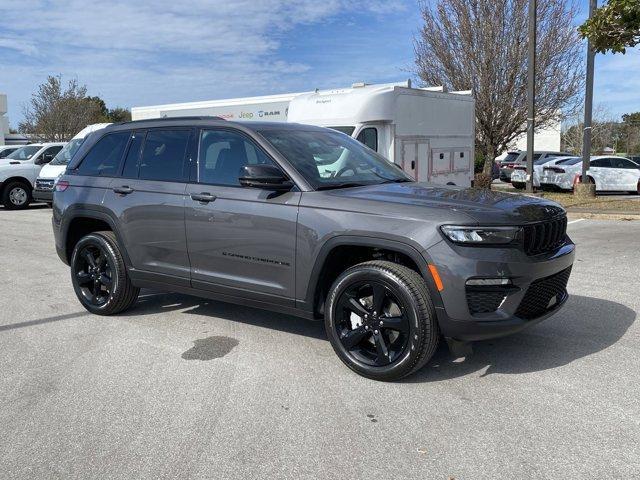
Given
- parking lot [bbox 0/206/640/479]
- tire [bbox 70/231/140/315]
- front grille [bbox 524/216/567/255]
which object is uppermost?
front grille [bbox 524/216/567/255]

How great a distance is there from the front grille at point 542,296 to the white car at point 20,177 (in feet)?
56.5

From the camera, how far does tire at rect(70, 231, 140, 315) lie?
575 cm

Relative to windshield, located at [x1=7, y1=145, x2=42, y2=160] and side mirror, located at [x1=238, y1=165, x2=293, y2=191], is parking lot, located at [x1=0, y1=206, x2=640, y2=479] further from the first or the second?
windshield, located at [x1=7, y1=145, x2=42, y2=160]

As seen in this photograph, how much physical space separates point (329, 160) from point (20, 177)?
1575 cm

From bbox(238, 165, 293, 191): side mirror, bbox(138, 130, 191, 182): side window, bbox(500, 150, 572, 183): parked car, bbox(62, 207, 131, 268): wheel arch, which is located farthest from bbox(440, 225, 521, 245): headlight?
bbox(500, 150, 572, 183): parked car

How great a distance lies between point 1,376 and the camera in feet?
14.7

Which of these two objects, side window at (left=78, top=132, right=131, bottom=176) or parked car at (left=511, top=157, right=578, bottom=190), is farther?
parked car at (left=511, top=157, right=578, bottom=190)

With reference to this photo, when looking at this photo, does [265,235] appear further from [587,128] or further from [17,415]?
[587,128]

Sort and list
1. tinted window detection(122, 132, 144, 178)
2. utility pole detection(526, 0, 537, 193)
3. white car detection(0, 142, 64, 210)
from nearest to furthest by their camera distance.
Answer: tinted window detection(122, 132, 144, 178), utility pole detection(526, 0, 537, 193), white car detection(0, 142, 64, 210)

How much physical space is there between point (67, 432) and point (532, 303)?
2.97 m

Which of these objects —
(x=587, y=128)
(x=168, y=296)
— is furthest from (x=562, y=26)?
(x=168, y=296)

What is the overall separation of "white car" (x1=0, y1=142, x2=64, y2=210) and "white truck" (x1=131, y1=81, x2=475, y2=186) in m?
5.64

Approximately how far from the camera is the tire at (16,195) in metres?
18.0

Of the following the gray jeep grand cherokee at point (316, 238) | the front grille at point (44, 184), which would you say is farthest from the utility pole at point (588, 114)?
the front grille at point (44, 184)
